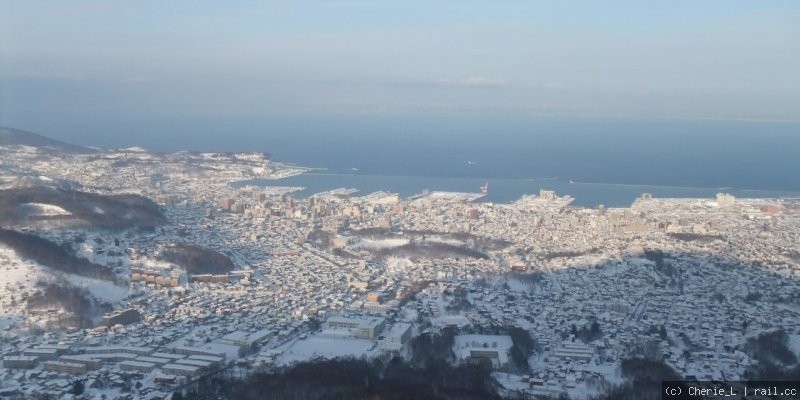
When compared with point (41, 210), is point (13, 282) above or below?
below

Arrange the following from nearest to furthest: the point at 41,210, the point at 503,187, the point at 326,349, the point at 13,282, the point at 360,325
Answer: the point at 326,349 < the point at 360,325 < the point at 13,282 < the point at 41,210 < the point at 503,187

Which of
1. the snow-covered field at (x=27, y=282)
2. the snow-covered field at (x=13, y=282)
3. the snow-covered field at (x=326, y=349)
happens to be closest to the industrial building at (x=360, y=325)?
the snow-covered field at (x=326, y=349)

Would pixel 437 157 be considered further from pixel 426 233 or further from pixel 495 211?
pixel 426 233

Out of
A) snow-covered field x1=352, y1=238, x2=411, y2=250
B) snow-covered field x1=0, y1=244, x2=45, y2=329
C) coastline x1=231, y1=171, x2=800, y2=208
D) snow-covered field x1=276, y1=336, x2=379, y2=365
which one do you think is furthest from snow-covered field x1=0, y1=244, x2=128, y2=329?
coastline x1=231, y1=171, x2=800, y2=208

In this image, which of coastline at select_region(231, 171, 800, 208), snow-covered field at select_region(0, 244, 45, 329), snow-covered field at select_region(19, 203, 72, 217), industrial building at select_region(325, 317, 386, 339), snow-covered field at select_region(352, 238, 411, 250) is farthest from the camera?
coastline at select_region(231, 171, 800, 208)

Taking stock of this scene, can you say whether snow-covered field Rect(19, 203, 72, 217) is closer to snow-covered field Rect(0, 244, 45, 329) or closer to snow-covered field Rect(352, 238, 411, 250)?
snow-covered field Rect(0, 244, 45, 329)

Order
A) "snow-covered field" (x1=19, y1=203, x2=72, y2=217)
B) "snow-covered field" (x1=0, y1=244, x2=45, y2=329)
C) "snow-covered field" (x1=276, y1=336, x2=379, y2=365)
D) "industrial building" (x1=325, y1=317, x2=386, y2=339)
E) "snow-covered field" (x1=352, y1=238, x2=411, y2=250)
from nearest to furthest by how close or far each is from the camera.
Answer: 1. "snow-covered field" (x1=276, y1=336, x2=379, y2=365)
2. "industrial building" (x1=325, y1=317, x2=386, y2=339)
3. "snow-covered field" (x1=0, y1=244, x2=45, y2=329)
4. "snow-covered field" (x1=352, y1=238, x2=411, y2=250)
5. "snow-covered field" (x1=19, y1=203, x2=72, y2=217)

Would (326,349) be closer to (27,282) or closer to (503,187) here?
(27,282)

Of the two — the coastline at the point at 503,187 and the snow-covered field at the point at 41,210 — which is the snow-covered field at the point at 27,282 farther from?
the coastline at the point at 503,187

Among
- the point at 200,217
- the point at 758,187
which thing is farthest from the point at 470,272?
the point at 758,187

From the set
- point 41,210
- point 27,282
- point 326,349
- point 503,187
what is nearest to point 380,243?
point 326,349

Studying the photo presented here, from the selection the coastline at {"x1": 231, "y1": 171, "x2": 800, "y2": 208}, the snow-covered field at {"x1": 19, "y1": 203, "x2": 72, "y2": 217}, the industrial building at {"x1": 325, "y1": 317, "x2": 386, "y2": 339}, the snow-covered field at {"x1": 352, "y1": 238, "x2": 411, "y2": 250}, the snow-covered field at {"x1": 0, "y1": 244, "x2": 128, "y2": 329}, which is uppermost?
the coastline at {"x1": 231, "y1": 171, "x2": 800, "y2": 208}
